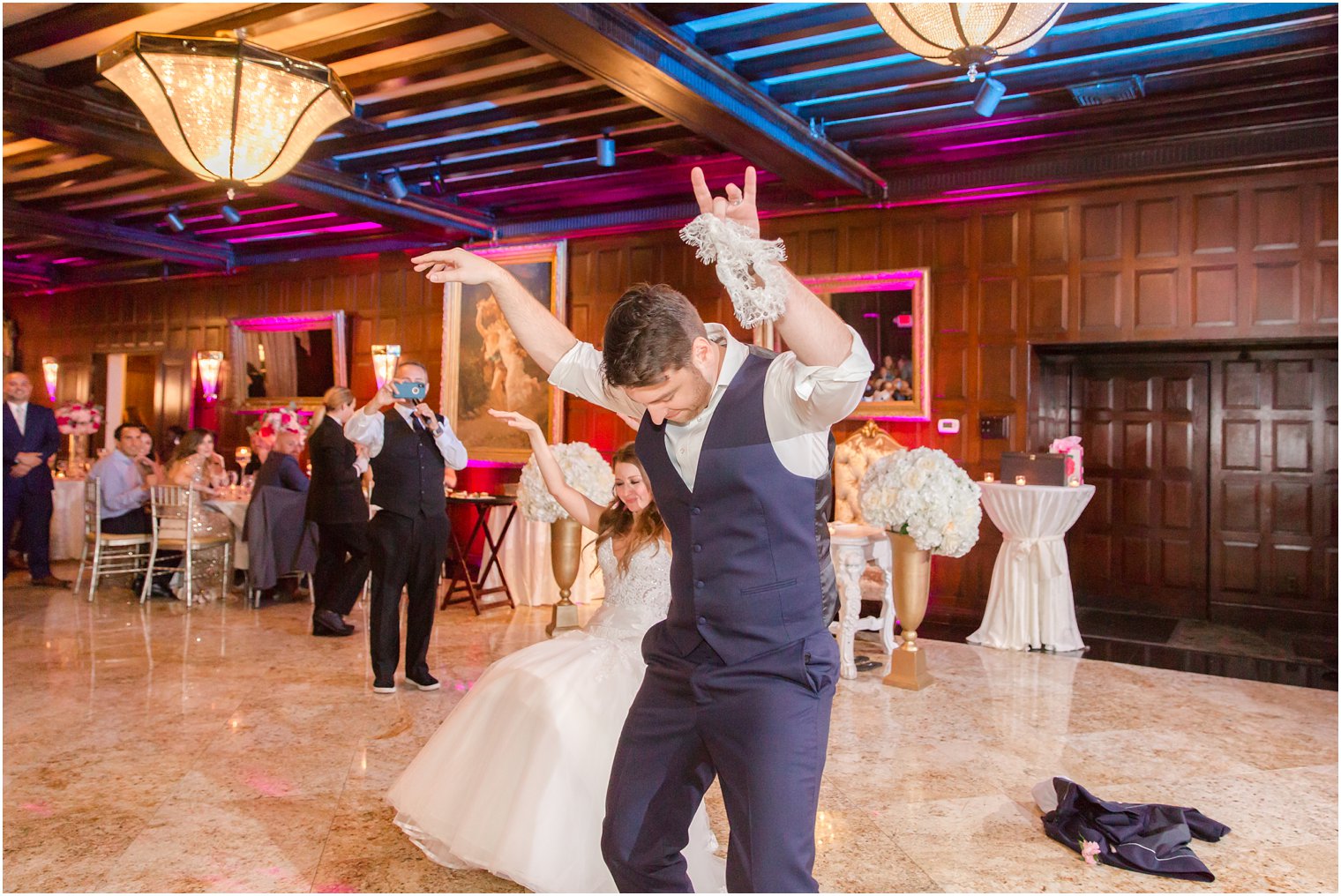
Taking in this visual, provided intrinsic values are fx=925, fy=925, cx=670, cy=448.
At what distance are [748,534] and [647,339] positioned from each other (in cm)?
41

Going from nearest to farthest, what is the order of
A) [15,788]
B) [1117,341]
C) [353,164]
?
[15,788]
[1117,341]
[353,164]

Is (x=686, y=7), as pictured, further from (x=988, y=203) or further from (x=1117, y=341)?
(x=1117, y=341)

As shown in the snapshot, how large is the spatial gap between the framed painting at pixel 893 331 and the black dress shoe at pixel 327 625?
427 cm

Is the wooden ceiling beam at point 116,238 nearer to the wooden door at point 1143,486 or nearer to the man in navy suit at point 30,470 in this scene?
the man in navy suit at point 30,470

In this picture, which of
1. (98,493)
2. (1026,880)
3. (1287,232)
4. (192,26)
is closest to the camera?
(1026,880)

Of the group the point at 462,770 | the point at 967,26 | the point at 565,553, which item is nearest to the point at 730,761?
the point at 462,770

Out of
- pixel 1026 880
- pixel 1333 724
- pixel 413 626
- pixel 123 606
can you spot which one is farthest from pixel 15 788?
pixel 1333 724

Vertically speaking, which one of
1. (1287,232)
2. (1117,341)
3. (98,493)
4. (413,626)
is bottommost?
(413,626)

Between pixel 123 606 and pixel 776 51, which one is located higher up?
pixel 776 51

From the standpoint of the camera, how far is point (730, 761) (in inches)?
67.3

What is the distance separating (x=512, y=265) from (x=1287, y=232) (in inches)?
262

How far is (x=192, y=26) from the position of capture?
5551mm

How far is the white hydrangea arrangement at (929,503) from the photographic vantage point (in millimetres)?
4965

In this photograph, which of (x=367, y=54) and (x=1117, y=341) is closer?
(x=367, y=54)
